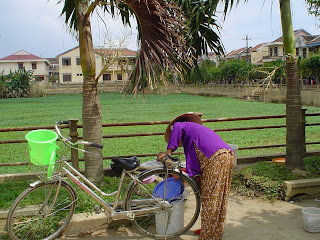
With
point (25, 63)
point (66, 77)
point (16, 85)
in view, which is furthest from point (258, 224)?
point (25, 63)

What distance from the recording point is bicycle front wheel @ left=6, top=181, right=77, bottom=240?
3512 millimetres

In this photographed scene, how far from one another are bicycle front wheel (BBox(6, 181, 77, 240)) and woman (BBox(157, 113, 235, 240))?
1090 mm

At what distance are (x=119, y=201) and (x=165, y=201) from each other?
0.49m

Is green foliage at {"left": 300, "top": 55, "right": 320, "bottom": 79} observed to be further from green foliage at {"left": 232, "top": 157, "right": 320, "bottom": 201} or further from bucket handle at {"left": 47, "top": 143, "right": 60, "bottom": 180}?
bucket handle at {"left": 47, "top": 143, "right": 60, "bottom": 180}

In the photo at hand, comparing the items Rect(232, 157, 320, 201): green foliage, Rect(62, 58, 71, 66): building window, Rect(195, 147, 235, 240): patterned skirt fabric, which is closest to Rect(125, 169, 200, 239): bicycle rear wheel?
Rect(195, 147, 235, 240): patterned skirt fabric

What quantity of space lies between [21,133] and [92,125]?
10.6 metres

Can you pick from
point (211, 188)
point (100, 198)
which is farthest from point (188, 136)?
point (100, 198)

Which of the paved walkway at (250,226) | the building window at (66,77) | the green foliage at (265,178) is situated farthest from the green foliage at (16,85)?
the paved walkway at (250,226)

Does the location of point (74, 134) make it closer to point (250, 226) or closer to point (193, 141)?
point (193, 141)

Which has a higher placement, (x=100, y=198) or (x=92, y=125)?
(x=92, y=125)

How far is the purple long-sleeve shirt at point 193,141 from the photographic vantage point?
351 cm

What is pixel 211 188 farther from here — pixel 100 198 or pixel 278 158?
pixel 278 158

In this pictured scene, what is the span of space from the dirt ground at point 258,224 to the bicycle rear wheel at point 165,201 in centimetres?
19

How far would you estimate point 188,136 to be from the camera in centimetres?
360
